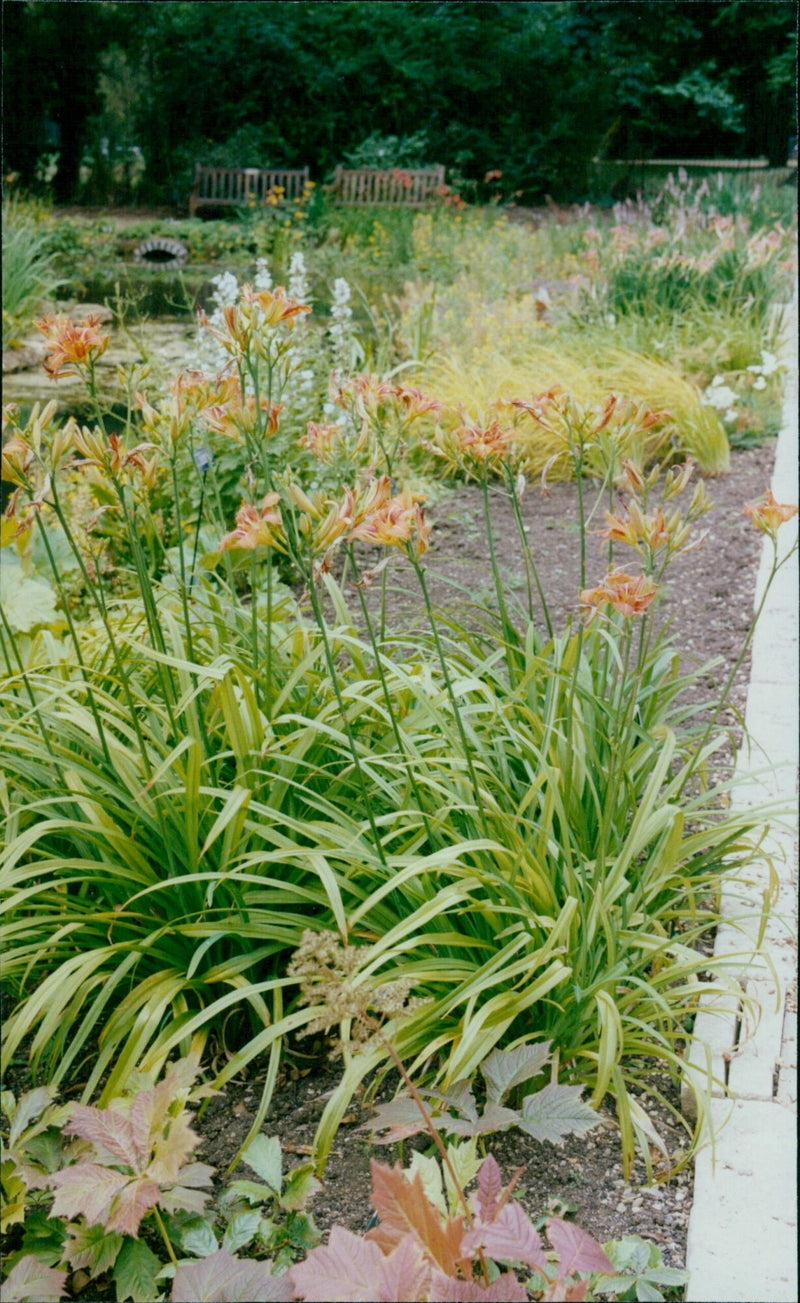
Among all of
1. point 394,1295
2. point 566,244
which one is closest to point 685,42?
point 566,244

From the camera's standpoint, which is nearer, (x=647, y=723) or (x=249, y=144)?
(x=647, y=723)

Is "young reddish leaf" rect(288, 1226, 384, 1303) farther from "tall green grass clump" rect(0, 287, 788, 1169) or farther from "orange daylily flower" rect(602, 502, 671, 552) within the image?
"orange daylily flower" rect(602, 502, 671, 552)

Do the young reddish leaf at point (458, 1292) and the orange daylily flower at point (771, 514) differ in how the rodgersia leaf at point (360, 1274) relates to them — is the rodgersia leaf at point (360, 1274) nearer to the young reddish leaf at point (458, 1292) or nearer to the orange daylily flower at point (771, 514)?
the young reddish leaf at point (458, 1292)

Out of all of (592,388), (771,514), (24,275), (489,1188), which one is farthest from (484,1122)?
(24,275)

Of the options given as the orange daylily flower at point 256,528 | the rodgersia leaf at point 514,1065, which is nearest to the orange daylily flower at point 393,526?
the orange daylily flower at point 256,528

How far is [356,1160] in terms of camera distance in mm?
1635

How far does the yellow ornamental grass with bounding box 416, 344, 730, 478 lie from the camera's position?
477 centimetres

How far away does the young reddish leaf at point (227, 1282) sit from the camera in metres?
1.15

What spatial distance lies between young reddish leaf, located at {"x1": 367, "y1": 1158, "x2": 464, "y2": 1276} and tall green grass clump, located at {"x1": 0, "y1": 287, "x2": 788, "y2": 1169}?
0.42 m

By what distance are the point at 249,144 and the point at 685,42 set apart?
249 inches

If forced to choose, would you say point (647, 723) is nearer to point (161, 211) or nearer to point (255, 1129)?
point (255, 1129)

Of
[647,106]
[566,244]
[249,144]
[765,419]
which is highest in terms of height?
[647,106]

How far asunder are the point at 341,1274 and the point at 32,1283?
0.51m

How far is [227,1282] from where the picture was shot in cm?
117
